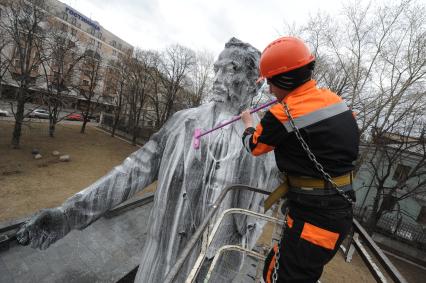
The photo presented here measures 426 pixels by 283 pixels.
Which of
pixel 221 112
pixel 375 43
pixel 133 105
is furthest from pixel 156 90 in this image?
pixel 221 112

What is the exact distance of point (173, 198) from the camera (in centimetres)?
212

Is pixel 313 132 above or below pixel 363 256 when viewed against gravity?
above

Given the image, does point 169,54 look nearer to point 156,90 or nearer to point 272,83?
point 156,90

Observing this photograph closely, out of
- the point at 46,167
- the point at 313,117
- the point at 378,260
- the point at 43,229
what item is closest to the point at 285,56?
the point at 313,117

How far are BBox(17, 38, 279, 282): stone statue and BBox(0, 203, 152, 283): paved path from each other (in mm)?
5094

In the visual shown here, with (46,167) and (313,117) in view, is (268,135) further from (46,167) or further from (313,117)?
(46,167)

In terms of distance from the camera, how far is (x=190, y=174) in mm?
2086

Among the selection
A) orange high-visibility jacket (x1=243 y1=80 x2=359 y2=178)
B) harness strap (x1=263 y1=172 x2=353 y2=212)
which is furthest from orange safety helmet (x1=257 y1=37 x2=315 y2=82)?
harness strap (x1=263 y1=172 x2=353 y2=212)

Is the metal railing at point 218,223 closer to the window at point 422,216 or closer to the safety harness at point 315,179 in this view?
the safety harness at point 315,179

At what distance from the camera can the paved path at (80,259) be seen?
235 inches

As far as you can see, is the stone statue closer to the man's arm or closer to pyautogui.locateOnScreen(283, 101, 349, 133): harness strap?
the man's arm

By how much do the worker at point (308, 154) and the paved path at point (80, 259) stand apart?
236 inches

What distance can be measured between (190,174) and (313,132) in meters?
0.97

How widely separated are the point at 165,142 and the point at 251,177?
821 mm
